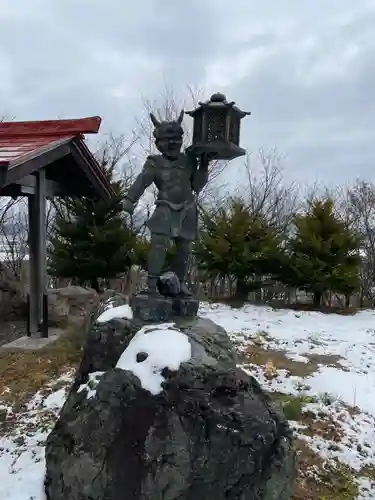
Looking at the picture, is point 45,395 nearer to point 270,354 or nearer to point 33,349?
point 33,349

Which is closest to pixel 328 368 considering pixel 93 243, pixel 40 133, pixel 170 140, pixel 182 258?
pixel 182 258

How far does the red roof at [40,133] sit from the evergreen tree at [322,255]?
5437mm

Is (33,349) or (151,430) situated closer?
(151,430)

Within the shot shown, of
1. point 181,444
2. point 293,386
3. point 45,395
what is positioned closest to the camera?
point 181,444

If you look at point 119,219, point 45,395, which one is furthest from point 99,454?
point 119,219

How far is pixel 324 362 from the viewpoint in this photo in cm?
640

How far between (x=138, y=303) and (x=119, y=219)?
726cm

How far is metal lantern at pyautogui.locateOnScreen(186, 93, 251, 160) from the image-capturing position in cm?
326

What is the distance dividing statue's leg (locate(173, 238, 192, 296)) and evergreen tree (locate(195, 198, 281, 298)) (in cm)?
645

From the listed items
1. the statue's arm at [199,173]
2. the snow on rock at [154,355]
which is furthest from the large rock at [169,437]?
the statue's arm at [199,173]

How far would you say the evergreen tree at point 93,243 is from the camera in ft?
33.1

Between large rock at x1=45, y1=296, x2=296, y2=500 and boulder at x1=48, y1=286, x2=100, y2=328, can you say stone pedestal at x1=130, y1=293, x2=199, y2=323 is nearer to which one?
large rock at x1=45, y1=296, x2=296, y2=500

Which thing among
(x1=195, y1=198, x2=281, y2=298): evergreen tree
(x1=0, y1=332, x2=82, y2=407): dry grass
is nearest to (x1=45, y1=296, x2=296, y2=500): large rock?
(x1=0, y1=332, x2=82, y2=407): dry grass

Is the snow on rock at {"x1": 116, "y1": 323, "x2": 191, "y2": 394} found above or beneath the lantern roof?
beneath
